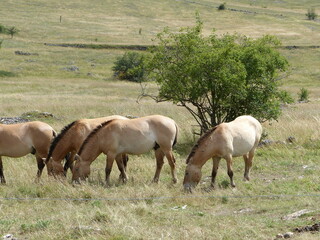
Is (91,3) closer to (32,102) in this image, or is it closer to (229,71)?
(32,102)

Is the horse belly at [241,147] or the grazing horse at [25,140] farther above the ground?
the horse belly at [241,147]

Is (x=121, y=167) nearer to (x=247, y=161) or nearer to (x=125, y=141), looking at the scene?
(x=125, y=141)

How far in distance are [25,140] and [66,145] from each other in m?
1.15

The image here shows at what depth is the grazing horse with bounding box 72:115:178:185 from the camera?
43.9 feet

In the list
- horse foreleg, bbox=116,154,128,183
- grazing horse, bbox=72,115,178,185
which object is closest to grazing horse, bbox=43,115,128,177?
grazing horse, bbox=72,115,178,185

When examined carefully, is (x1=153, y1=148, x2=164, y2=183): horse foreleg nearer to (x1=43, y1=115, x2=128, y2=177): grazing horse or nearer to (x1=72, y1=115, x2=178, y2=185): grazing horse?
(x1=72, y1=115, x2=178, y2=185): grazing horse

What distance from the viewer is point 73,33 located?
325 feet

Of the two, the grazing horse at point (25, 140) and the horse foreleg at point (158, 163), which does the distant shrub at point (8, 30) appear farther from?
the horse foreleg at point (158, 163)

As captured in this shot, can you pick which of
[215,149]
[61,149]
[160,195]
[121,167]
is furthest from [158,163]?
[61,149]

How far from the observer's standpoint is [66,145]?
13.9 m

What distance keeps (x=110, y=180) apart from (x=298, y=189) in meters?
4.96

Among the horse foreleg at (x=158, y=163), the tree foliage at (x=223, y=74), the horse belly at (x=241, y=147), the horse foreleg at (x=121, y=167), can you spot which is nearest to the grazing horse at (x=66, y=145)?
the horse foreleg at (x=121, y=167)

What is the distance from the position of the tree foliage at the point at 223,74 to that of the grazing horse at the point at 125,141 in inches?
208

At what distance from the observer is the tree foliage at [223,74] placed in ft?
62.0
